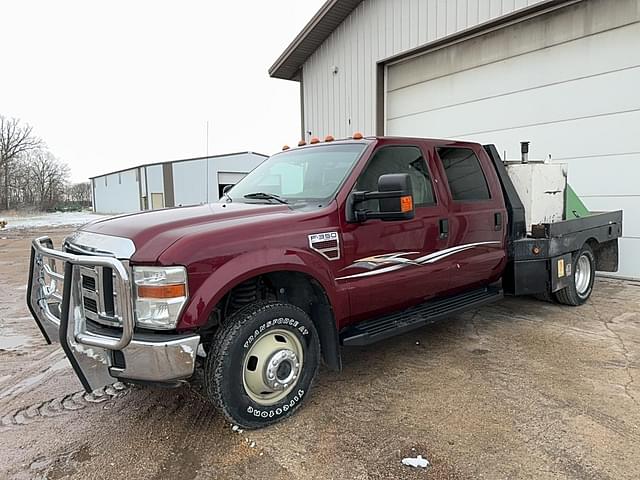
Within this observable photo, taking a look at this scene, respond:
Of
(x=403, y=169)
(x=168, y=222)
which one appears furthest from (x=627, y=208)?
(x=168, y=222)

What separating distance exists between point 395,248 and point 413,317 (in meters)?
0.65

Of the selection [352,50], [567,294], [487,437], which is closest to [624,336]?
[567,294]

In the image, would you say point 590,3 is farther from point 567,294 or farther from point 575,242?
point 567,294

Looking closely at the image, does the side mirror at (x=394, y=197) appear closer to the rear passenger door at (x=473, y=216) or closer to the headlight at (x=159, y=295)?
the rear passenger door at (x=473, y=216)

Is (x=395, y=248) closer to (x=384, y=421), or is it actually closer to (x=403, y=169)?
(x=403, y=169)

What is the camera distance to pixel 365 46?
10.5 m

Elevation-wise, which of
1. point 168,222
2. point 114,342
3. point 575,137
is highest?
point 575,137

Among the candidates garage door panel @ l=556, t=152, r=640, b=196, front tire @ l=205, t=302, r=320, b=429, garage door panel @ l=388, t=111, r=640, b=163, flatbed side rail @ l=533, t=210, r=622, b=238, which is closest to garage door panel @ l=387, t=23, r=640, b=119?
garage door panel @ l=388, t=111, r=640, b=163

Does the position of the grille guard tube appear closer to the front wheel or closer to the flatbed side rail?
the flatbed side rail

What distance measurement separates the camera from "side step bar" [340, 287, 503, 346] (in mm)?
3507

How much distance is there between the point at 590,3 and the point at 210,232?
759 centimetres

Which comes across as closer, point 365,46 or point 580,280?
point 580,280

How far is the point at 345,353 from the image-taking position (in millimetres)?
4391

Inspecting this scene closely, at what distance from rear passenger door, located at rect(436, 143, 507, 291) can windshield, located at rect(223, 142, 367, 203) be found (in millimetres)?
1001
